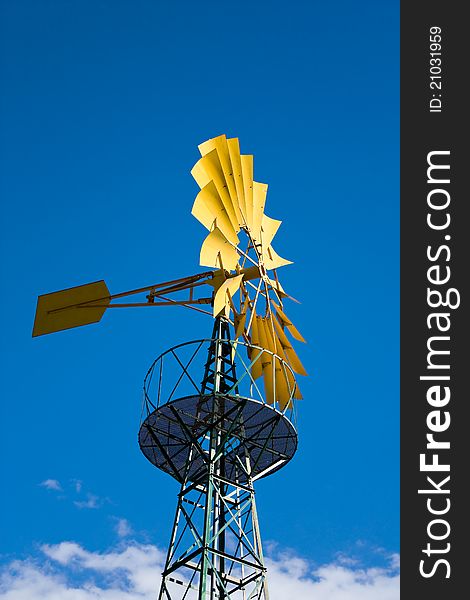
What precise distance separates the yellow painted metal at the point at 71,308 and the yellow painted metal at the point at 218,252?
12.4 feet

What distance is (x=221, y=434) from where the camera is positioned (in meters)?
17.4

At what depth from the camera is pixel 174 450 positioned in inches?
712

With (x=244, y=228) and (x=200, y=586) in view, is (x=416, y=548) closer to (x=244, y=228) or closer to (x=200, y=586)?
(x=200, y=586)

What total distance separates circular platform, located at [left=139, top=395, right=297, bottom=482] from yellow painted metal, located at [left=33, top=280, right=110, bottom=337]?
171 inches

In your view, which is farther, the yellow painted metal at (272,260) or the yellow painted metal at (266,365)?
the yellow painted metal at (272,260)

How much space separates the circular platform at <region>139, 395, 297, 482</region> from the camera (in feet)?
56.3

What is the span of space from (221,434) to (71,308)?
19.1 feet

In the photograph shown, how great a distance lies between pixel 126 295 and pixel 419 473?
968 centimetres

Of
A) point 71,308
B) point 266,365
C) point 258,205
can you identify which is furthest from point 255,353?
point 71,308

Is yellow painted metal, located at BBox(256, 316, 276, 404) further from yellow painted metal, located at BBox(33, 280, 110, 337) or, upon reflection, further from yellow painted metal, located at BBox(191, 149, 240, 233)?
yellow painted metal, located at BBox(33, 280, 110, 337)

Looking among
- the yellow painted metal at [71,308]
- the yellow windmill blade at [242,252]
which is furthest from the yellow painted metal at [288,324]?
the yellow painted metal at [71,308]

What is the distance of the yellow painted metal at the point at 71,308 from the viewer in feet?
68.8

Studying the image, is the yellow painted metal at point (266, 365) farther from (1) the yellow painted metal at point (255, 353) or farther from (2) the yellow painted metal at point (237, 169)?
(2) the yellow painted metal at point (237, 169)

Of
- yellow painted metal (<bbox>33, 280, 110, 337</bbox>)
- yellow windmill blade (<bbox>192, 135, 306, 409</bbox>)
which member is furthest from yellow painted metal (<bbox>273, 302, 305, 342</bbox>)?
yellow painted metal (<bbox>33, 280, 110, 337</bbox>)
